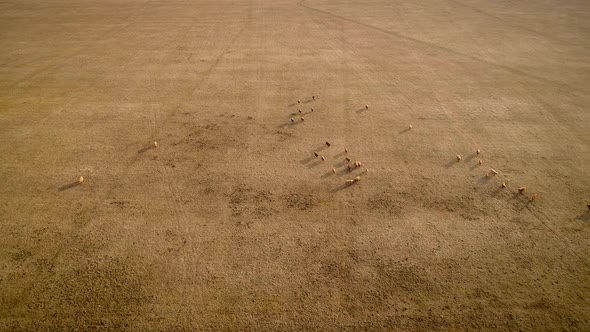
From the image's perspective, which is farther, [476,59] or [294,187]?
[476,59]

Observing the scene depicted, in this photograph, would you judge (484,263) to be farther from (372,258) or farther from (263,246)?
(263,246)

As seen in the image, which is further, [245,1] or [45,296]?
[245,1]

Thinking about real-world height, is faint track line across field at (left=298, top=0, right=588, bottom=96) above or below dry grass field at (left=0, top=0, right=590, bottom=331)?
above

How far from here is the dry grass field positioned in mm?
5406

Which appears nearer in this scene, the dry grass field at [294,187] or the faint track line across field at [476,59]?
the dry grass field at [294,187]

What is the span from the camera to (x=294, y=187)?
763 cm

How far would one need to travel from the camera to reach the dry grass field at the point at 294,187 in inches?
213

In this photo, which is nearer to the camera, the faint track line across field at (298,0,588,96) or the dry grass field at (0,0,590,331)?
the dry grass field at (0,0,590,331)

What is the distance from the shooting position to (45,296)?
547cm

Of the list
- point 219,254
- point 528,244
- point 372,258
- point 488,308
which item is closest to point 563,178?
point 528,244

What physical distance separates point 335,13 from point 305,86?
955 cm

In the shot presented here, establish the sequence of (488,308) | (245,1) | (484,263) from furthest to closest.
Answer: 1. (245,1)
2. (484,263)
3. (488,308)

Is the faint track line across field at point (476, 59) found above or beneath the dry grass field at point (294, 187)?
above

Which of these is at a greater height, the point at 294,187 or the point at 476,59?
the point at 476,59
